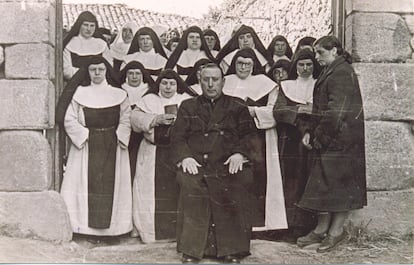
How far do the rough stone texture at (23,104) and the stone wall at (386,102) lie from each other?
71.3 inches

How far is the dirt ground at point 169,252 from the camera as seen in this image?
13.5 feet

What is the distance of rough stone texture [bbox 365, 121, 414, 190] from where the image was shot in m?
4.24

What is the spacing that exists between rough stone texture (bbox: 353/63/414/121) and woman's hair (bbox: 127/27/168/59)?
1149 mm

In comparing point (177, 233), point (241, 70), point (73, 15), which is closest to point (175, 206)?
point (177, 233)

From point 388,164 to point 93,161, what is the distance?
68.4 inches

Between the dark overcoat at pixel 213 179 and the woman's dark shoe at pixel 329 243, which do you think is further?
the woman's dark shoe at pixel 329 243

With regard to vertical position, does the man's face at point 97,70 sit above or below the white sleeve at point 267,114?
above

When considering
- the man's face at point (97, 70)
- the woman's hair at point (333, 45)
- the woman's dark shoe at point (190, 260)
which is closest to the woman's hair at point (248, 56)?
the woman's hair at point (333, 45)

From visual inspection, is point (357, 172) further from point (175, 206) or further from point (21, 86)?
point (21, 86)

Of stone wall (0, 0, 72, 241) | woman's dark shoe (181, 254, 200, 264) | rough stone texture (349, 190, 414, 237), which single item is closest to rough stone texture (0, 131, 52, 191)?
stone wall (0, 0, 72, 241)

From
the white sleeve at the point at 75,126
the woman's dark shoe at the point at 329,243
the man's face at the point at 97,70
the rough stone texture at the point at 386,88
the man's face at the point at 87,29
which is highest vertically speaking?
the man's face at the point at 87,29

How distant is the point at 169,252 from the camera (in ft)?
13.6

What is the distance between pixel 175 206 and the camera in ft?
13.8

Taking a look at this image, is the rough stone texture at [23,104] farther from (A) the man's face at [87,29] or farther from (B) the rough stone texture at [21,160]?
(A) the man's face at [87,29]
